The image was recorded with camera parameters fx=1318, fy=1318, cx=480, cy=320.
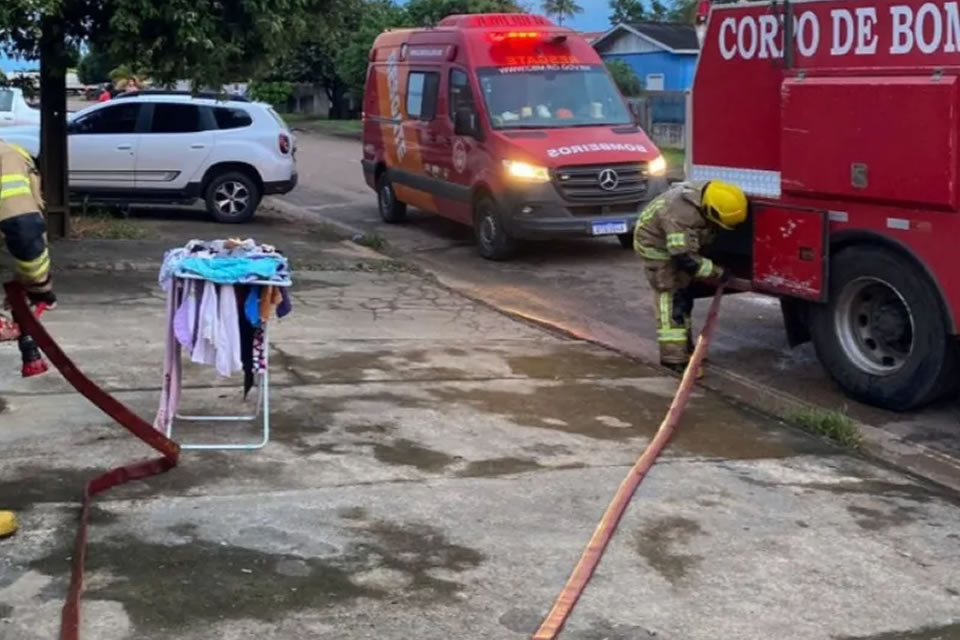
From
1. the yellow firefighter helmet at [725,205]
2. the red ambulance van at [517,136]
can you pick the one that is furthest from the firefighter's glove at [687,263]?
the red ambulance van at [517,136]

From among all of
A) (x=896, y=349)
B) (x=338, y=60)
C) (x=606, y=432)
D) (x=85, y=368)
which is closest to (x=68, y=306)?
(x=85, y=368)

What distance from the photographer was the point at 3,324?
6.00m

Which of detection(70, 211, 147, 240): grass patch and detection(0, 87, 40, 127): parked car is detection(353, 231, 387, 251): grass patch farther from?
detection(0, 87, 40, 127): parked car

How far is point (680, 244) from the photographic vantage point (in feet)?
27.4

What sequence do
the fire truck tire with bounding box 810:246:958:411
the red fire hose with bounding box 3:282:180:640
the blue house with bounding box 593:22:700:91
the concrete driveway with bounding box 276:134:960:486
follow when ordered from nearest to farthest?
the red fire hose with bounding box 3:282:180:640, the fire truck tire with bounding box 810:246:958:411, the concrete driveway with bounding box 276:134:960:486, the blue house with bounding box 593:22:700:91

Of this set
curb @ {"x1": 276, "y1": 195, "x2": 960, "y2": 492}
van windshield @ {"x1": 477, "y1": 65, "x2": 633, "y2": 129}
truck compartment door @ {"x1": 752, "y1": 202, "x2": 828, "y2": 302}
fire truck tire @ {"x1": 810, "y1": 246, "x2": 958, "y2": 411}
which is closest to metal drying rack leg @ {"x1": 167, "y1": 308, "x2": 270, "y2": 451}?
curb @ {"x1": 276, "y1": 195, "x2": 960, "y2": 492}

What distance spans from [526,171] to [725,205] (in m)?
5.22

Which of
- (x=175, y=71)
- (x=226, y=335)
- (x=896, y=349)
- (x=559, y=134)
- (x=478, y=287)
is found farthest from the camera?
(x=559, y=134)

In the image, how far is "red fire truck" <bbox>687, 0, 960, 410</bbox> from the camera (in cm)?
724

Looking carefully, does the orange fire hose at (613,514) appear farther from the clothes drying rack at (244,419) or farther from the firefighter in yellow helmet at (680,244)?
the clothes drying rack at (244,419)

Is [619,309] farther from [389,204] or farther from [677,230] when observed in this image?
[389,204]

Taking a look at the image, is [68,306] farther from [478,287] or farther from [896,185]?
[896,185]

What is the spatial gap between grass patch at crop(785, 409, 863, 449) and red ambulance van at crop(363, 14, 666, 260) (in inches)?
245

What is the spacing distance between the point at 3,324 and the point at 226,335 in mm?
1001
